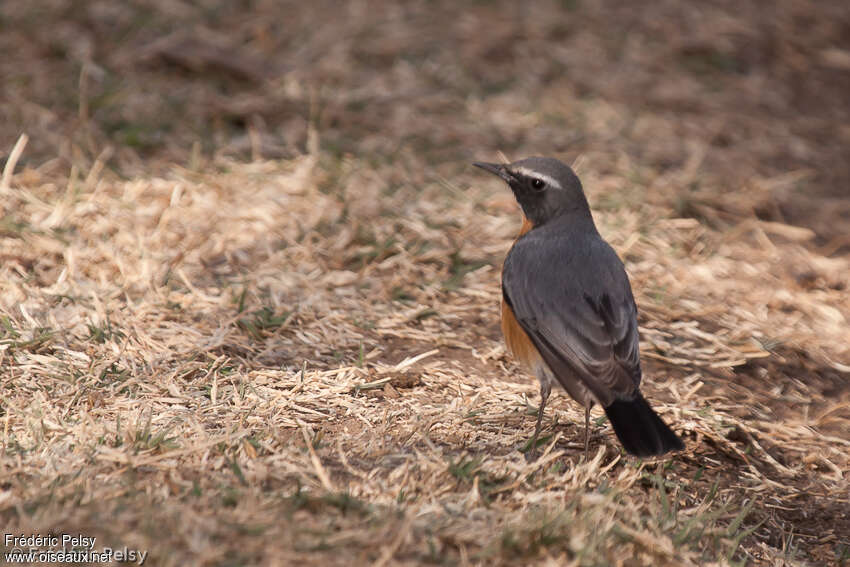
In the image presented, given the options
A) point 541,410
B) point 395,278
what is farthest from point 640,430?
point 395,278

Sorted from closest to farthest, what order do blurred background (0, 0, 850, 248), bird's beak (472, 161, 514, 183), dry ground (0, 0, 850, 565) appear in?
dry ground (0, 0, 850, 565) → bird's beak (472, 161, 514, 183) → blurred background (0, 0, 850, 248)

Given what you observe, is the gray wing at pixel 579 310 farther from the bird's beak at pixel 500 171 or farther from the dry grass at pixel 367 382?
the bird's beak at pixel 500 171

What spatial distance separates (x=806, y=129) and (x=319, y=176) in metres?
4.81

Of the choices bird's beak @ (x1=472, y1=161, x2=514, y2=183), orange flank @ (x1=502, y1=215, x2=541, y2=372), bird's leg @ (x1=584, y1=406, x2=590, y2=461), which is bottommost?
bird's leg @ (x1=584, y1=406, x2=590, y2=461)

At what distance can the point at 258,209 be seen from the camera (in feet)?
21.6

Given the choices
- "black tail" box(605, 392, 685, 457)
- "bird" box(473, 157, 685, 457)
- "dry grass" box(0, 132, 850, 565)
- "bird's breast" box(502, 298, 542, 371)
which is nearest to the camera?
"dry grass" box(0, 132, 850, 565)

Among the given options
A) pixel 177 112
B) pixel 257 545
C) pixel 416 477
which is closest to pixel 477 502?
pixel 416 477

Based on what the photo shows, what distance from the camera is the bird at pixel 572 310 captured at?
4449mm

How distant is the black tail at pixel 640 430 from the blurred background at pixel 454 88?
10.7ft

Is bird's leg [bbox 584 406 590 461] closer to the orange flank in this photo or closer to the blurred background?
the orange flank

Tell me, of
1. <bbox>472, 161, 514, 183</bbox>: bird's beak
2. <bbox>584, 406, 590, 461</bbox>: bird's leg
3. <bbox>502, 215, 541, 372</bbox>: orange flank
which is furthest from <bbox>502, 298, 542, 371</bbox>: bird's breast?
<bbox>472, 161, 514, 183</bbox>: bird's beak

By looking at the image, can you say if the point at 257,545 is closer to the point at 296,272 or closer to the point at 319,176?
the point at 296,272

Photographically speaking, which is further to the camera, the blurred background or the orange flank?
the blurred background

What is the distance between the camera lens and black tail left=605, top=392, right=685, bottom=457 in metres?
4.25
